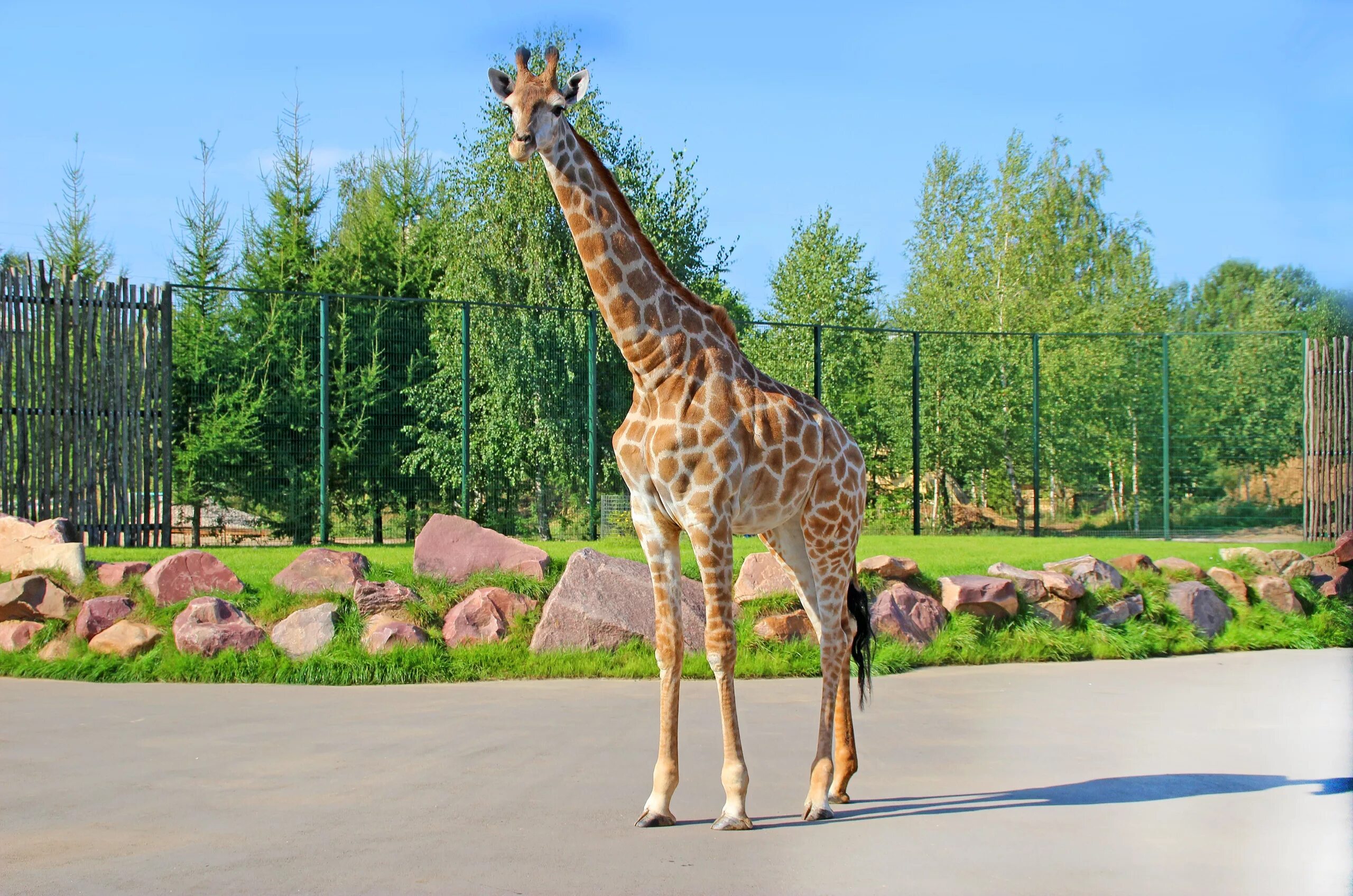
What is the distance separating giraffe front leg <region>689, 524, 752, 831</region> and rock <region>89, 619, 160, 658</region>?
543 cm

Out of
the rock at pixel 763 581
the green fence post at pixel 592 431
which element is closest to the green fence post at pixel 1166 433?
the green fence post at pixel 592 431

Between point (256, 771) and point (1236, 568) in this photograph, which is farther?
A: point (1236, 568)

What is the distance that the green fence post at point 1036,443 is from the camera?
1730 cm

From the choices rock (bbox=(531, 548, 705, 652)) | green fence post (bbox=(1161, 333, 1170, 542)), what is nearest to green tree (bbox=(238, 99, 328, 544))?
rock (bbox=(531, 548, 705, 652))

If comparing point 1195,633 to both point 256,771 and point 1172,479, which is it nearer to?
point 256,771

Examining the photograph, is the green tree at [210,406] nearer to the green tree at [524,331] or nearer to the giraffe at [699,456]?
the green tree at [524,331]

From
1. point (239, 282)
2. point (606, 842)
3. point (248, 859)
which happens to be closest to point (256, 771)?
point (248, 859)

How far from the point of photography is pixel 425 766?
567cm

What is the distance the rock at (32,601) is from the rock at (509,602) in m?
3.18

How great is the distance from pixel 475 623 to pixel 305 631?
4.13 ft

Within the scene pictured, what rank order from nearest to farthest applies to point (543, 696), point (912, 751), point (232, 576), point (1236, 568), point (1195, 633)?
point (912, 751)
point (543, 696)
point (232, 576)
point (1195, 633)
point (1236, 568)

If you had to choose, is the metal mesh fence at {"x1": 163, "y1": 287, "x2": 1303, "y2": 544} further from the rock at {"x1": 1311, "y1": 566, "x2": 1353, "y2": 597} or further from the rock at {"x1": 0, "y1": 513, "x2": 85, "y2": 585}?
the rock at {"x1": 1311, "y1": 566, "x2": 1353, "y2": 597}

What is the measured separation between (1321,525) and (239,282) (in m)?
19.1

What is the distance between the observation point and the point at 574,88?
4.81 meters
